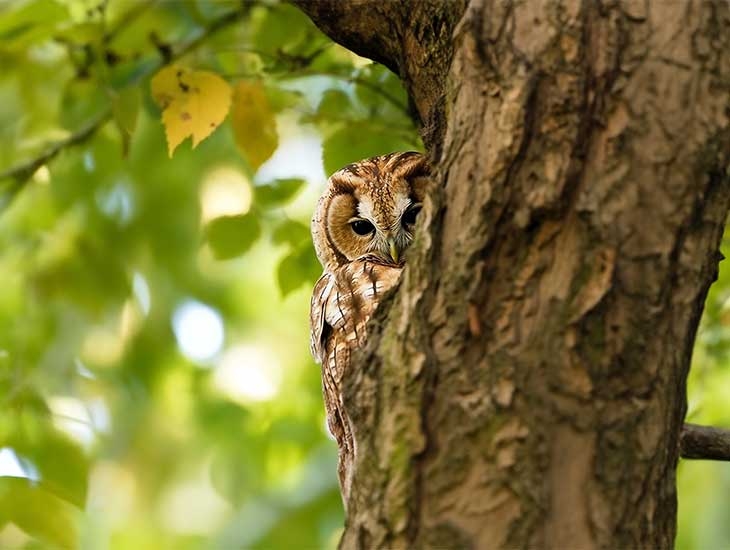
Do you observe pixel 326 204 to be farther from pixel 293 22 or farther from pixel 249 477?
pixel 249 477

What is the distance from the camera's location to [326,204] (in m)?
3.23

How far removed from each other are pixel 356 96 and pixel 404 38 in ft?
2.66

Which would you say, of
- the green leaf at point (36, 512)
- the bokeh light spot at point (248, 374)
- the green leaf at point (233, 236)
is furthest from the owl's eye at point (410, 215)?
the bokeh light spot at point (248, 374)

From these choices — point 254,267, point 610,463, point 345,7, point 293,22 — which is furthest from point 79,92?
point 254,267

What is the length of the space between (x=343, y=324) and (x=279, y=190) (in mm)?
720

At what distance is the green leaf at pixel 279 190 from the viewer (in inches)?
126

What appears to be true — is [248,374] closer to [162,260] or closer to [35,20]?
[162,260]

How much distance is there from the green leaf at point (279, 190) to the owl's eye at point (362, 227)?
0.21 m

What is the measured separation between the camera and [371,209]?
121 inches

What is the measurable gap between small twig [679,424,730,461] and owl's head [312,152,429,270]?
1044 millimetres

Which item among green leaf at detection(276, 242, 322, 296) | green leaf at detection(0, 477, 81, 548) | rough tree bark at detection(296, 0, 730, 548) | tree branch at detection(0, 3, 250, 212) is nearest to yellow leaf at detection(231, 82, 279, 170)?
green leaf at detection(276, 242, 322, 296)

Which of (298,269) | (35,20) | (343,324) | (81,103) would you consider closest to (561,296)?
(343,324)

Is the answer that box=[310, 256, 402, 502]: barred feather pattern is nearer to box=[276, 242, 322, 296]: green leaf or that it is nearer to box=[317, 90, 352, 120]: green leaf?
box=[276, 242, 322, 296]: green leaf

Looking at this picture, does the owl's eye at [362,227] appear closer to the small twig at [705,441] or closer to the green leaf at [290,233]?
the green leaf at [290,233]
